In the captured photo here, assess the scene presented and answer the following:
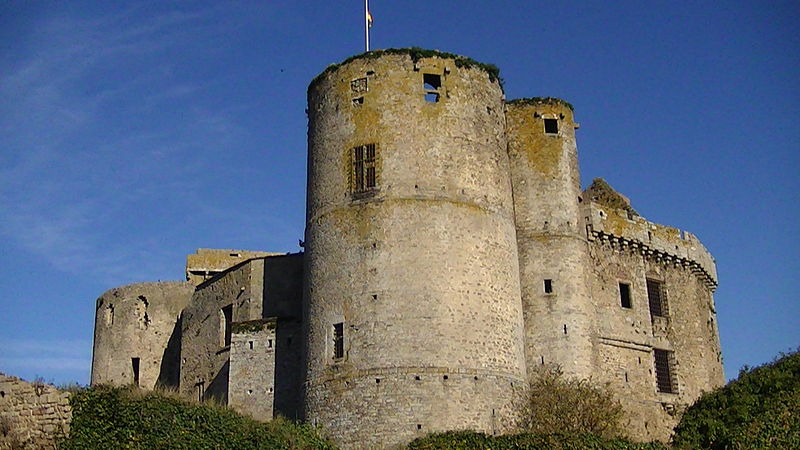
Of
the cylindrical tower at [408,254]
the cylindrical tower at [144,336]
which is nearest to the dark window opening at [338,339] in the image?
the cylindrical tower at [408,254]

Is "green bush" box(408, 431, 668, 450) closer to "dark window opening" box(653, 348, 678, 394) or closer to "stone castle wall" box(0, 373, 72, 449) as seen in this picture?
"stone castle wall" box(0, 373, 72, 449)

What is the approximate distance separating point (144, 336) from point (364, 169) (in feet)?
52.4

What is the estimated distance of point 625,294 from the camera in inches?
1409

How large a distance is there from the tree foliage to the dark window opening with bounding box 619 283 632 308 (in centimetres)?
580

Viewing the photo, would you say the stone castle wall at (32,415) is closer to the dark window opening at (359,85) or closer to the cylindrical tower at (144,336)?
the dark window opening at (359,85)

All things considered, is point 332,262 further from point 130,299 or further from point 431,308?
point 130,299

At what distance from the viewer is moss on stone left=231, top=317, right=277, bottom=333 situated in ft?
107

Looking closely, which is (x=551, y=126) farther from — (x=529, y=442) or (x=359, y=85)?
(x=529, y=442)

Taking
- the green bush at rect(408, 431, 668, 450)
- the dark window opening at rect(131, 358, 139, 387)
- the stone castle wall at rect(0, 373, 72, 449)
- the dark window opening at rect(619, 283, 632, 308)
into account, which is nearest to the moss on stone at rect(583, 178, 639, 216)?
the dark window opening at rect(619, 283, 632, 308)

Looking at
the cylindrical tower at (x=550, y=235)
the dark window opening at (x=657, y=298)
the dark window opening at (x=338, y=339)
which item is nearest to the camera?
the dark window opening at (x=338, y=339)

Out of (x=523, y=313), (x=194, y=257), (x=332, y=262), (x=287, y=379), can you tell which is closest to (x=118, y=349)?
(x=194, y=257)

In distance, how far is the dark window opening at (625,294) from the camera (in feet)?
117

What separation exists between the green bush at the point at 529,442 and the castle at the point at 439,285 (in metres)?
2.91

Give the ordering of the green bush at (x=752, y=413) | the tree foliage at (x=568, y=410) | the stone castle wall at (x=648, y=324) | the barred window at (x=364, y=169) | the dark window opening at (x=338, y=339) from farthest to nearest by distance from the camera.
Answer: the stone castle wall at (x=648, y=324)
the barred window at (x=364, y=169)
the dark window opening at (x=338, y=339)
the tree foliage at (x=568, y=410)
the green bush at (x=752, y=413)
